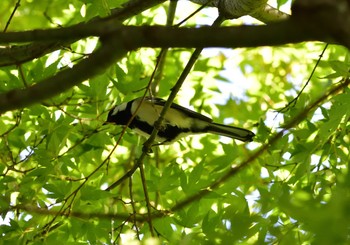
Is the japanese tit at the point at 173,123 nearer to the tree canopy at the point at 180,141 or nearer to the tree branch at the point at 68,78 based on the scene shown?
the tree canopy at the point at 180,141

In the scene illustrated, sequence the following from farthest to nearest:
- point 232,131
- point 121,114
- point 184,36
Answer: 1. point 121,114
2. point 232,131
3. point 184,36

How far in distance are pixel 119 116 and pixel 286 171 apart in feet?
6.45

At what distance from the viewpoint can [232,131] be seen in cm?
557

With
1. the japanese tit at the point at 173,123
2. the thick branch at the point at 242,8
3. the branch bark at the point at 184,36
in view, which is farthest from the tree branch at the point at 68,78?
the japanese tit at the point at 173,123

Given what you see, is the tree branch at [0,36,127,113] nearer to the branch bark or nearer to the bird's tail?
the branch bark

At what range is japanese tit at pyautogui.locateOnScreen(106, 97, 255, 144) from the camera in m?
5.55

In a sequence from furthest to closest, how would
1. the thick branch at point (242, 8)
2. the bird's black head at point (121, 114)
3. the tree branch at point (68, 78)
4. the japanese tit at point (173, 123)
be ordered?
the bird's black head at point (121, 114) < the japanese tit at point (173, 123) < the thick branch at point (242, 8) < the tree branch at point (68, 78)

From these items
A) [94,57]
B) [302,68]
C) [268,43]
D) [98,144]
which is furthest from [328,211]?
[302,68]

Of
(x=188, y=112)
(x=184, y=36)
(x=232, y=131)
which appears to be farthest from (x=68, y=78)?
(x=188, y=112)

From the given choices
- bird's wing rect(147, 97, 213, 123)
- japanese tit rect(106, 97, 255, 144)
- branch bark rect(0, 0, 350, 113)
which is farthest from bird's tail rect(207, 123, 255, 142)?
branch bark rect(0, 0, 350, 113)

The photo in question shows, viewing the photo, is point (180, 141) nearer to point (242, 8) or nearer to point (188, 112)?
point (188, 112)

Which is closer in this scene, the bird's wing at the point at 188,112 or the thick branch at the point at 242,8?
the thick branch at the point at 242,8

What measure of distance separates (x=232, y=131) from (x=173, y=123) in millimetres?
607

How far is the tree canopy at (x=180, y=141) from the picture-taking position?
1602mm
